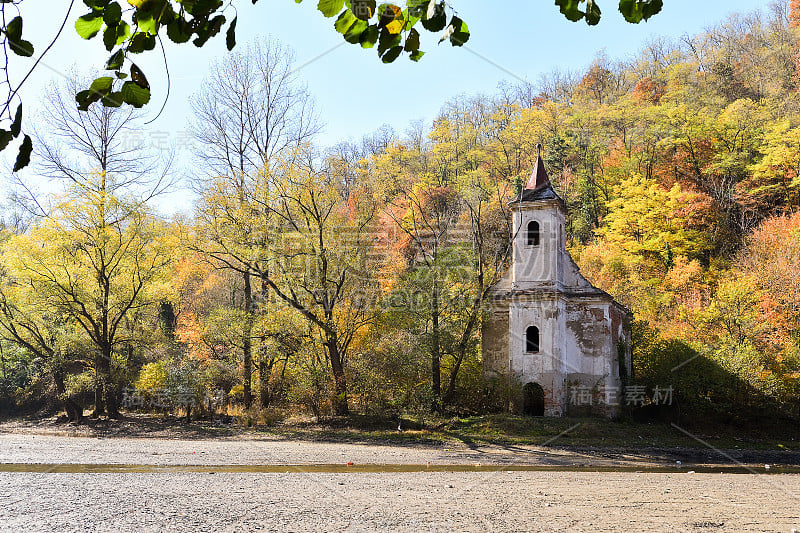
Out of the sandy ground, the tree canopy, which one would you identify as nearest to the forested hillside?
the sandy ground

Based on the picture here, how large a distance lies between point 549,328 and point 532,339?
984 millimetres

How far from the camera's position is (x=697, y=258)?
37.6 m

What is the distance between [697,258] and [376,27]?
40.0 meters

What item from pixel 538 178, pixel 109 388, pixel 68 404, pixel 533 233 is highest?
pixel 538 178

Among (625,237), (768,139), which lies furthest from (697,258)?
(768,139)

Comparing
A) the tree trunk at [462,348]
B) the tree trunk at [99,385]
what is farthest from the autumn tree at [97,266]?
the tree trunk at [462,348]

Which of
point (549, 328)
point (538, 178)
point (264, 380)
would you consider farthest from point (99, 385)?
point (538, 178)

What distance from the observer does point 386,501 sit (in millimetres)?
9422

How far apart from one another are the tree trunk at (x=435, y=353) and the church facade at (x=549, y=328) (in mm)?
2520

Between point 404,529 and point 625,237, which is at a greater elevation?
point 625,237

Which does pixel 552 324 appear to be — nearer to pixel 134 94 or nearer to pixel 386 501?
pixel 386 501

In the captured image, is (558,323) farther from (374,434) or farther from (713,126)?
(713,126)

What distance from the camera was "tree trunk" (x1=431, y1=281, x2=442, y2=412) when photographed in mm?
24094

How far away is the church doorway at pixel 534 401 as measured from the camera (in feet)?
85.0
